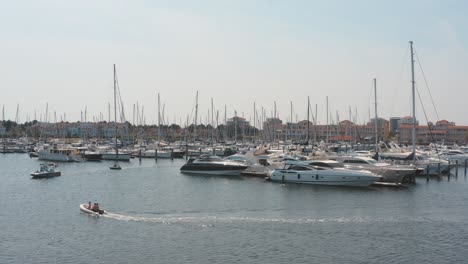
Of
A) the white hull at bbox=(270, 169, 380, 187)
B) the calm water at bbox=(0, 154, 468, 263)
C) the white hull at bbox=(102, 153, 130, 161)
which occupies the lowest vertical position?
the calm water at bbox=(0, 154, 468, 263)

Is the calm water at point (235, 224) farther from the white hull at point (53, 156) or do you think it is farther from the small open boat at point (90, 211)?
the white hull at point (53, 156)

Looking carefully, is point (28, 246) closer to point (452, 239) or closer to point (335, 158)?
point (452, 239)

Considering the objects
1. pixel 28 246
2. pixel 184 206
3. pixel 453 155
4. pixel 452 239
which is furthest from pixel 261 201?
pixel 453 155

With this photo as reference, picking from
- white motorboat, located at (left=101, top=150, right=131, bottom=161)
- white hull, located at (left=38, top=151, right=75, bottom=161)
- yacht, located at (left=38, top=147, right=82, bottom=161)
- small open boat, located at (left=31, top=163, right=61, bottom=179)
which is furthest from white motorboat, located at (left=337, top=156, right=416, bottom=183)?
white hull, located at (left=38, top=151, right=75, bottom=161)

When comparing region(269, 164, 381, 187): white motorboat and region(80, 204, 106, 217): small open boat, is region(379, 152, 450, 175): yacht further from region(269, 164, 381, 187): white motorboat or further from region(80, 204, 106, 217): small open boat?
region(80, 204, 106, 217): small open boat

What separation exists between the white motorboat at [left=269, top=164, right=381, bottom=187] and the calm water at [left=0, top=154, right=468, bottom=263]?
144cm

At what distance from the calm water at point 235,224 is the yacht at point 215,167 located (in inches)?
383

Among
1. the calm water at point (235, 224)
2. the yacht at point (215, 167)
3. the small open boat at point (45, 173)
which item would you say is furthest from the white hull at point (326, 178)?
the small open boat at point (45, 173)

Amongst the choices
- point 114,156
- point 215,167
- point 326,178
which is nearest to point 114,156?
point 114,156

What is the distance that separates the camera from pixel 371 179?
52.5 metres

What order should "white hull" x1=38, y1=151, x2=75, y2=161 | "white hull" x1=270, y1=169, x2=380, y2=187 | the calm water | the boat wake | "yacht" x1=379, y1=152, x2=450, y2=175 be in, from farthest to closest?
1. "white hull" x1=38, y1=151, x2=75, y2=161
2. "yacht" x1=379, y1=152, x2=450, y2=175
3. "white hull" x1=270, y1=169, x2=380, y2=187
4. the boat wake
5. the calm water

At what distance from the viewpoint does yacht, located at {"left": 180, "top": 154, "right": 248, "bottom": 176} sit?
6612 centimetres

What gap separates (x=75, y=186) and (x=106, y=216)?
20.3 metres

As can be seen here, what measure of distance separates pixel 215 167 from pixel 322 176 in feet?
54.4
